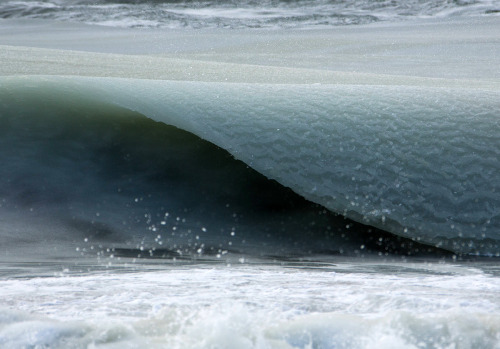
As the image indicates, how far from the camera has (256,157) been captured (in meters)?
1.22

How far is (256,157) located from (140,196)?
228 mm

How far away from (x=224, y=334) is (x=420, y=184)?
67cm

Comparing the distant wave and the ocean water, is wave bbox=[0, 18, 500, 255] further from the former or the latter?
Result: the distant wave

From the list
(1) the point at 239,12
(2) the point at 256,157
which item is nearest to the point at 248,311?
(2) the point at 256,157

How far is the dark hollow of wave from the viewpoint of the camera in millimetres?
1192

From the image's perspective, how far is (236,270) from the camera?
95 cm

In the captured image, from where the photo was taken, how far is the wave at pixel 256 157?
1186mm

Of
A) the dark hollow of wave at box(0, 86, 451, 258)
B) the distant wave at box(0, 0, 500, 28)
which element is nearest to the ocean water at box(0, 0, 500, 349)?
the dark hollow of wave at box(0, 86, 451, 258)

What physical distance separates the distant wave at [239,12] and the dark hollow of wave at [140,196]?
2770mm

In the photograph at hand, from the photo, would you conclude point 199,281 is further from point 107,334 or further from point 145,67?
point 145,67

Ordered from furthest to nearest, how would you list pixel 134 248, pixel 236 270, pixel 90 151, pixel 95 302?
1. pixel 90 151
2. pixel 134 248
3. pixel 236 270
4. pixel 95 302

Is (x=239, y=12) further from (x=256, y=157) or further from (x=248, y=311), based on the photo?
(x=248, y=311)

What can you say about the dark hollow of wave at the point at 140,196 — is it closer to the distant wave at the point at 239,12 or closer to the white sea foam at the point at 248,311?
the white sea foam at the point at 248,311

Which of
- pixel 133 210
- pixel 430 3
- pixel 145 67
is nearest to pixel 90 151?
pixel 133 210
